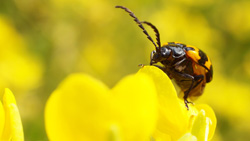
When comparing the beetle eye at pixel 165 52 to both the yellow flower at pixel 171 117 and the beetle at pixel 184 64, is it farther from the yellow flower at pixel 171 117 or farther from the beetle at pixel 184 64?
the yellow flower at pixel 171 117

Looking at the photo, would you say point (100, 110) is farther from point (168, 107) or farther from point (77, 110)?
point (168, 107)

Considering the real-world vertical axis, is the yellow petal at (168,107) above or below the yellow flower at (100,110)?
below

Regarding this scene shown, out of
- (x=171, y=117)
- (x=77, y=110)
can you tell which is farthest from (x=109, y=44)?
(x=77, y=110)

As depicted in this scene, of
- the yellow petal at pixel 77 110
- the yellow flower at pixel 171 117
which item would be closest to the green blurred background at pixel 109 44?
the yellow flower at pixel 171 117

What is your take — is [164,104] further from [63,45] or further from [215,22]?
[215,22]

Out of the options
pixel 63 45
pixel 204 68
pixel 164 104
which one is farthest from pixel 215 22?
pixel 164 104

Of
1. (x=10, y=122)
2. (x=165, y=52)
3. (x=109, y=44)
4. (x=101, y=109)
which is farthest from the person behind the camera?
(x=109, y=44)
